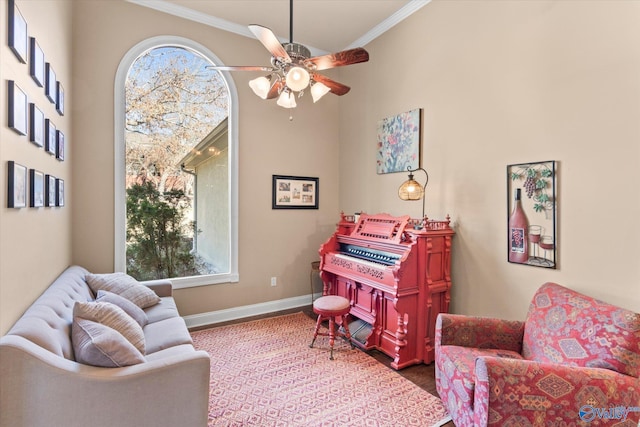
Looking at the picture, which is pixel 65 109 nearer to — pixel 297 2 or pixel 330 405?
pixel 297 2

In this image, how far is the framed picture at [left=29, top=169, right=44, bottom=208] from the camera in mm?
1763

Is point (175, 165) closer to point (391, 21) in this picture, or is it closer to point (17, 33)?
point (17, 33)

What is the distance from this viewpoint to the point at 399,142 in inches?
137

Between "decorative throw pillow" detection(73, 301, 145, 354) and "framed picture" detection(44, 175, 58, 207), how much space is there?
859mm

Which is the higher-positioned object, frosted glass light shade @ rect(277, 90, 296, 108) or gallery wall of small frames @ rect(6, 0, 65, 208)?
frosted glass light shade @ rect(277, 90, 296, 108)

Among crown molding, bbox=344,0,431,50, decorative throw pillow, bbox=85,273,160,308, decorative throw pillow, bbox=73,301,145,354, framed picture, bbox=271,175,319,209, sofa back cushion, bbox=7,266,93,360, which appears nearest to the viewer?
sofa back cushion, bbox=7,266,93,360

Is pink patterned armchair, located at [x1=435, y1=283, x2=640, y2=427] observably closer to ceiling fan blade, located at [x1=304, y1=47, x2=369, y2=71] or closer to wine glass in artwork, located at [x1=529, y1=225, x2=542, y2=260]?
wine glass in artwork, located at [x1=529, y1=225, x2=542, y2=260]

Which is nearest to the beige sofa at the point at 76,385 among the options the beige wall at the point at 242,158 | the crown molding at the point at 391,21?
the beige wall at the point at 242,158

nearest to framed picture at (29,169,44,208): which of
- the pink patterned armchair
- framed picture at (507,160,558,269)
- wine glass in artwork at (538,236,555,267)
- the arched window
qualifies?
the arched window

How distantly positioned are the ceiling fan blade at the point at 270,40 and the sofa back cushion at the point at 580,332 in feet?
7.88

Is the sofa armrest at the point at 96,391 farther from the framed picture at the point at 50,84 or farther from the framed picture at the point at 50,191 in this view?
the framed picture at the point at 50,84

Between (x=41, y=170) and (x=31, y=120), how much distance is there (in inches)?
14.6

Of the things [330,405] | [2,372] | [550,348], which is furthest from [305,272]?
[2,372]

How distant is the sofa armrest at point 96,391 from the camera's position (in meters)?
1.26
